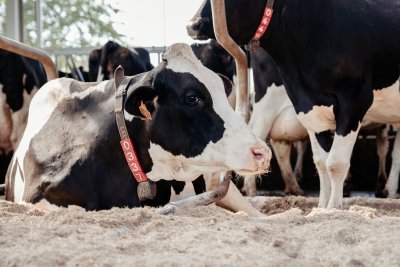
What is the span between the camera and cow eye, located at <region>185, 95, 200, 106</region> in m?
3.48

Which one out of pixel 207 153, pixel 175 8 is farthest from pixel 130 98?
pixel 175 8

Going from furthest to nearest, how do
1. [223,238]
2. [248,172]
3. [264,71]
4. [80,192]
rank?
1. [264,71]
2. [80,192]
3. [248,172]
4. [223,238]

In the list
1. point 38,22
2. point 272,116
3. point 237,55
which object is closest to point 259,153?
point 237,55

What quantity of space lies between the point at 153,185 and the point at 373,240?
147 centimetres

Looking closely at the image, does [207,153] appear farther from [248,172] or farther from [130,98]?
[130,98]

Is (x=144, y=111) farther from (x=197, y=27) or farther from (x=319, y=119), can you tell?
(x=319, y=119)

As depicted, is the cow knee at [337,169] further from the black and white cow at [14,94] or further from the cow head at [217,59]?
the black and white cow at [14,94]

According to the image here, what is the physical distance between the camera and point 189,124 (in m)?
3.47

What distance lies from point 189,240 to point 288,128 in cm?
535

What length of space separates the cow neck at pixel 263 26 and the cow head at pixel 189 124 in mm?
1923

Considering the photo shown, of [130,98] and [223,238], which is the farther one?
[130,98]

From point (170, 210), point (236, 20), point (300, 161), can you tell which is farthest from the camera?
point (300, 161)

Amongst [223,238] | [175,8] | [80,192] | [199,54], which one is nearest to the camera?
[223,238]

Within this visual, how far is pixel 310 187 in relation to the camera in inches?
350
